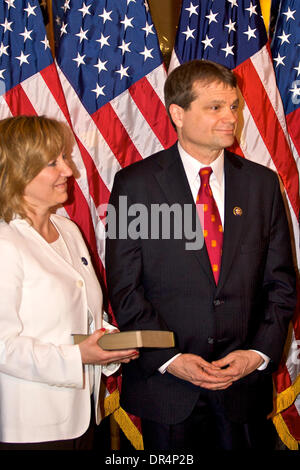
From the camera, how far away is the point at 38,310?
71.3 inches

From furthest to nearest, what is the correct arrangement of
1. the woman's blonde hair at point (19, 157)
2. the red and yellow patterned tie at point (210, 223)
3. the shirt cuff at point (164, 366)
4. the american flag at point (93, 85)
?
the american flag at point (93, 85), the red and yellow patterned tie at point (210, 223), the shirt cuff at point (164, 366), the woman's blonde hair at point (19, 157)

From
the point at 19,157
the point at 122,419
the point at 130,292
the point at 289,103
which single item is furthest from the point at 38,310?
the point at 289,103

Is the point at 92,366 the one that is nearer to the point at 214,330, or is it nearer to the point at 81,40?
the point at 214,330

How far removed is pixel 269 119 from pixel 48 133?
150cm

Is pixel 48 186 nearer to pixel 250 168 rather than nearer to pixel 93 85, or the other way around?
pixel 250 168

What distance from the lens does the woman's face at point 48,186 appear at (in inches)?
77.0

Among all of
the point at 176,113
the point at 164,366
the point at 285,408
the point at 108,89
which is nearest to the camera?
the point at 164,366

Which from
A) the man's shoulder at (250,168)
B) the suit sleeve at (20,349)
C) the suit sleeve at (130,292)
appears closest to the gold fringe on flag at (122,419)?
the suit sleeve at (130,292)

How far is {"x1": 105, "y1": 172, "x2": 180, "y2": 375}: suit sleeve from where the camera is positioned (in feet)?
6.75

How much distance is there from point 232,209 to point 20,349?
1019mm

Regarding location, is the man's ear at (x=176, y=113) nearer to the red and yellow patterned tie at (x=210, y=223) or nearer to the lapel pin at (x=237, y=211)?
the red and yellow patterned tie at (x=210, y=223)

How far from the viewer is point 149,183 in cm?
218

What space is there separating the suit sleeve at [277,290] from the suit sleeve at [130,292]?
0.39 m

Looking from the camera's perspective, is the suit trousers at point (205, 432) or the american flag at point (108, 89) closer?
the suit trousers at point (205, 432)
